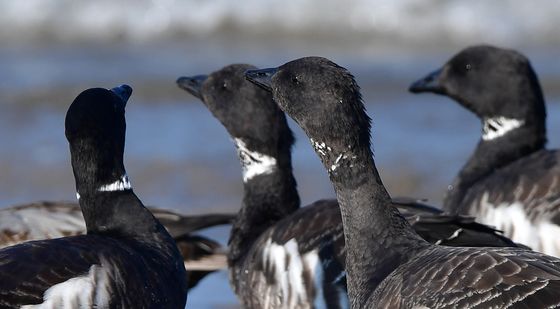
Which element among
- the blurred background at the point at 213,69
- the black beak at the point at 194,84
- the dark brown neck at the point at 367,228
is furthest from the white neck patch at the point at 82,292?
the black beak at the point at 194,84

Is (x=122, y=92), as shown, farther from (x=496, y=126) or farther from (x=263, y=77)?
(x=496, y=126)

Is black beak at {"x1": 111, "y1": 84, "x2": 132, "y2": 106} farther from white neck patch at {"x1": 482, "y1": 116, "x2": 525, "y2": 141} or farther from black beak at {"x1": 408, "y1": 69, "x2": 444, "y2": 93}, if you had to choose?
white neck patch at {"x1": 482, "y1": 116, "x2": 525, "y2": 141}

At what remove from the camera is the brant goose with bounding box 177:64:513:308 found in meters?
8.07

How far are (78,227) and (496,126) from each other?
3671 millimetres

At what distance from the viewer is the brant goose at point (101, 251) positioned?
6727 millimetres

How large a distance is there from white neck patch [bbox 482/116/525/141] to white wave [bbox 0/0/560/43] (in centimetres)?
1106

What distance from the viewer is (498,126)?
36.1 ft

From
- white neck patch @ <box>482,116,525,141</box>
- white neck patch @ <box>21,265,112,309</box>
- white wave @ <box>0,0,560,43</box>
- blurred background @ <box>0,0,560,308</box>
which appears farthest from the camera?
white wave @ <box>0,0,560,43</box>

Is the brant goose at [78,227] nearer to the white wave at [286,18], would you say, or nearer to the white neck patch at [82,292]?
the white neck patch at [82,292]

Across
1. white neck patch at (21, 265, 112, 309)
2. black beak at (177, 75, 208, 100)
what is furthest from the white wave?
white neck patch at (21, 265, 112, 309)

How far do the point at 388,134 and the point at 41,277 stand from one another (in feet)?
28.8

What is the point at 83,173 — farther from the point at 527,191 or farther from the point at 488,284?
the point at 527,191

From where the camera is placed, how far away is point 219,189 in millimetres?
13336

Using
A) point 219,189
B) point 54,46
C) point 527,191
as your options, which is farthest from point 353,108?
point 54,46
